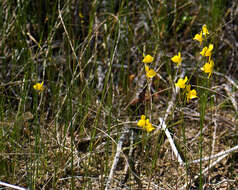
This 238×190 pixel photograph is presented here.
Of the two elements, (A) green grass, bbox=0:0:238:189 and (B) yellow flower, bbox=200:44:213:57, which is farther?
(A) green grass, bbox=0:0:238:189

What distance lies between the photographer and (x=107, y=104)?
5.71ft

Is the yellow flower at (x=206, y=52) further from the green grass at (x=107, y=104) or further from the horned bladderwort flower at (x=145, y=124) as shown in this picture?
the horned bladderwort flower at (x=145, y=124)

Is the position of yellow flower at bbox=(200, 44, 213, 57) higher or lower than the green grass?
higher

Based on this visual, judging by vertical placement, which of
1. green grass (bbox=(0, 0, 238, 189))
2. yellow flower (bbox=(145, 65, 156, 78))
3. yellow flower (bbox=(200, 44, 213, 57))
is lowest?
green grass (bbox=(0, 0, 238, 189))

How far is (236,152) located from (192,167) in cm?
27

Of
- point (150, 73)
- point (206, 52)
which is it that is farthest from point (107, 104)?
point (206, 52)

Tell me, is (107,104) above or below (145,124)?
below

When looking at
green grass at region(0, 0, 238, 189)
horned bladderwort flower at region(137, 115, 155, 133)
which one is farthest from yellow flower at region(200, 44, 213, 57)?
horned bladderwort flower at region(137, 115, 155, 133)

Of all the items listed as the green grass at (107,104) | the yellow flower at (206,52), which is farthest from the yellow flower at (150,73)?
the yellow flower at (206,52)

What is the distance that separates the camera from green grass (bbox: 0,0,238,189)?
4.59 feet

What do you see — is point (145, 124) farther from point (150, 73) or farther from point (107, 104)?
point (107, 104)

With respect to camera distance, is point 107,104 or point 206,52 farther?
point 107,104

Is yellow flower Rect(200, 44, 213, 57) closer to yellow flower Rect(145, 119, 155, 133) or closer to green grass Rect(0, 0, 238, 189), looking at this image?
green grass Rect(0, 0, 238, 189)

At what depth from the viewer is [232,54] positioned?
6.86 ft
